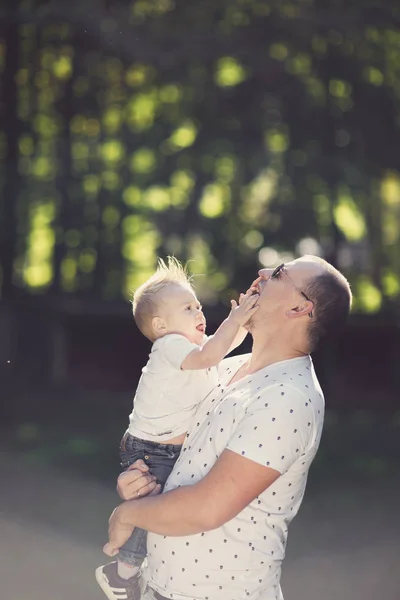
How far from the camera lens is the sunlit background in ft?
34.7

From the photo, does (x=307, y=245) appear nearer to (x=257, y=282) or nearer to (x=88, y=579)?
(x=88, y=579)

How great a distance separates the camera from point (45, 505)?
22.1 ft

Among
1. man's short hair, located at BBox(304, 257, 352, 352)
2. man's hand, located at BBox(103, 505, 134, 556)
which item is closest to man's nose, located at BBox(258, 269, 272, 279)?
man's short hair, located at BBox(304, 257, 352, 352)

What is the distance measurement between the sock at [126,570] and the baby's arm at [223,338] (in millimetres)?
566

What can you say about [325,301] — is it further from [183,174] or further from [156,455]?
[183,174]

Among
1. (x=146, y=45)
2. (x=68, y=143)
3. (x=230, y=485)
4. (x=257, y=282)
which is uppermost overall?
(x=146, y=45)

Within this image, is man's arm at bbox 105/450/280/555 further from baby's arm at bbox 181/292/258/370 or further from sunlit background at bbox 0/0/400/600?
sunlit background at bbox 0/0/400/600

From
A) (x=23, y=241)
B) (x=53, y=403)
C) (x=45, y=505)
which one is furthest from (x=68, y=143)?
(x=45, y=505)

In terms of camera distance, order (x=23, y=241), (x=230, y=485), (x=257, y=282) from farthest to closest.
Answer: (x=23, y=241), (x=257, y=282), (x=230, y=485)

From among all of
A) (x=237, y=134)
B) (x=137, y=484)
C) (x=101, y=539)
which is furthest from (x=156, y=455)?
(x=237, y=134)

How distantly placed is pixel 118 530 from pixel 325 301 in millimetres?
795

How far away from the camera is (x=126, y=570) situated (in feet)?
8.64

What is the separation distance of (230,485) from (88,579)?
348 cm

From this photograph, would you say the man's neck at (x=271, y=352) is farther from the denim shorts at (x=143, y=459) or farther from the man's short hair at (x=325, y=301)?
the denim shorts at (x=143, y=459)
